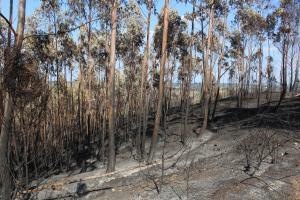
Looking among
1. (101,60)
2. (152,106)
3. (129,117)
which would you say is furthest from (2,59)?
(152,106)

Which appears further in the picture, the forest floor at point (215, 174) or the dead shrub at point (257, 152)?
the dead shrub at point (257, 152)

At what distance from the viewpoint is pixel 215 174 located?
40.2 feet

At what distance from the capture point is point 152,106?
3316 centimetres

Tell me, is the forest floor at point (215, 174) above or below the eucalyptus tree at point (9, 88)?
below

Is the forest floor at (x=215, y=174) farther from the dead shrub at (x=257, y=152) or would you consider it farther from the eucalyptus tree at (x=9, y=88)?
the eucalyptus tree at (x=9, y=88)

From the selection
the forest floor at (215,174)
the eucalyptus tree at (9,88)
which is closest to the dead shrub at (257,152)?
the forest floor at (215,174)

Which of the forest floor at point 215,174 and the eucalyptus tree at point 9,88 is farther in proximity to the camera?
the forest floor at point 215,174

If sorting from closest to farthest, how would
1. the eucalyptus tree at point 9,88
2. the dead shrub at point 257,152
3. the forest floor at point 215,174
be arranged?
the eucalyptus tree at point 9,88
the forest floor at point 215,174
the dead shrub at point 257,152

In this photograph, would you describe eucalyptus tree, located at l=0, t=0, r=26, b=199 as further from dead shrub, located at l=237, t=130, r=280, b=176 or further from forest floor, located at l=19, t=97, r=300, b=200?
dead shrub, located at l=237, t=130, r=280, b=176

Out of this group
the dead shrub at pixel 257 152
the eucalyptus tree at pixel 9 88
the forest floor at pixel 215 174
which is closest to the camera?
the eucalyptus tree at pixel 9 88

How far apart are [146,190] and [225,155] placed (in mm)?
3585

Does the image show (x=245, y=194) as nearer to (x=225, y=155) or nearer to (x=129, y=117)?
(x=225, y=155)

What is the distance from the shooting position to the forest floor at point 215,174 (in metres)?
10.8

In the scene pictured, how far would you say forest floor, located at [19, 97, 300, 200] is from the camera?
10.8 metres
